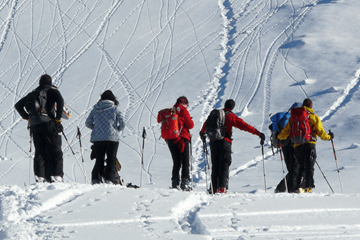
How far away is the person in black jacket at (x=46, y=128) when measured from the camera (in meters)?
6.95

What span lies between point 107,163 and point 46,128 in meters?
1.00

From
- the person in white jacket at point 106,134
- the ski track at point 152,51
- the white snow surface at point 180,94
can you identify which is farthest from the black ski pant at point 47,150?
the ski track at point 152,51

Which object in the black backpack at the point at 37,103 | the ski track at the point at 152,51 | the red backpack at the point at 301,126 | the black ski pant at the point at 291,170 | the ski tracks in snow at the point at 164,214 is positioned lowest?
the ski tracks in snow at the point at 164,214

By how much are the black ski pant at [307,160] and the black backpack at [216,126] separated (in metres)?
1.22

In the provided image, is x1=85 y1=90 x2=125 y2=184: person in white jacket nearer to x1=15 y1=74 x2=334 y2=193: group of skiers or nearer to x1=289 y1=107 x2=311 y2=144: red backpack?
x1=15 y1=74 x2=334 y2=193: group of skiers

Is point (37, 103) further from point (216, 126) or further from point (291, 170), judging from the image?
point (291, 170)

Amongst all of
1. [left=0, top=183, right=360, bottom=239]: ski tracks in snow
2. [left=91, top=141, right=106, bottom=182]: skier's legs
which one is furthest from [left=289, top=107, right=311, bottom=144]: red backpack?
[left=91, top=141, right=106, bottom=182]: skier's legs

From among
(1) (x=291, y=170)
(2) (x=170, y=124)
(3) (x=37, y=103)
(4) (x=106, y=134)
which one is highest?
(3) (x=37, y=103)

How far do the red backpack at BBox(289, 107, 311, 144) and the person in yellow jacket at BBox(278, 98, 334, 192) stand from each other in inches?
3.3

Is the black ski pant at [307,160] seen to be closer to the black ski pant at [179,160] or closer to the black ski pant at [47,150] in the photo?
the black ski pant at [179,160]

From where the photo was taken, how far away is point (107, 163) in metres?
7.48

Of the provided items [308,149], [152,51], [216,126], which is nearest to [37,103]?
[216,126]

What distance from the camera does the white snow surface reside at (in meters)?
4.82

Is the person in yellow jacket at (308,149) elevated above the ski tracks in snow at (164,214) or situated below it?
above
